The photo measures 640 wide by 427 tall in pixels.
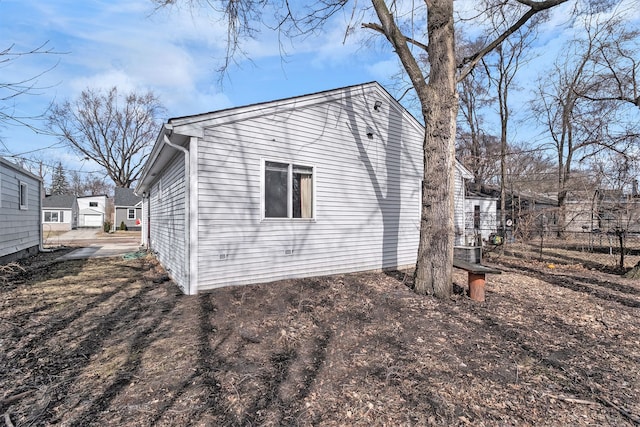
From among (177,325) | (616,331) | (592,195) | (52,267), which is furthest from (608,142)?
(52,267)

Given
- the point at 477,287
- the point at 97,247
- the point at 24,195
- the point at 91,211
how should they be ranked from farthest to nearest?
the point at 91,211, the point at 97,247, the point at 24,195, the point at 477,287

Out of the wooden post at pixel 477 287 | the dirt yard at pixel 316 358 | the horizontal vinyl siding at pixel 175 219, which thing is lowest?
the dirt yard at pixel 316 358

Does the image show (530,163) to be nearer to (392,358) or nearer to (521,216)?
(521,216)

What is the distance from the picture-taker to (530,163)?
22.1 meters

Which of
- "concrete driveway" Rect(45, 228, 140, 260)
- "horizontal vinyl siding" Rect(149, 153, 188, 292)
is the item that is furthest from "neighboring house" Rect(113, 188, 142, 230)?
"horizontal vinyl siding" Rect(149, 153, 188, 292)

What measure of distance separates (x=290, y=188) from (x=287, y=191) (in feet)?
0.31

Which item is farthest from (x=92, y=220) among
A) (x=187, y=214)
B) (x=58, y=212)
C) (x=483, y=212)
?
(x=187, y=214)

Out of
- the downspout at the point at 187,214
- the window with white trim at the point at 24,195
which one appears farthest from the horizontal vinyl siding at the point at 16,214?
the downspout at the point at 187,214

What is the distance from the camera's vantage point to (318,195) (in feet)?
24.6

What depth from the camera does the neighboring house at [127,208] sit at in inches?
1361

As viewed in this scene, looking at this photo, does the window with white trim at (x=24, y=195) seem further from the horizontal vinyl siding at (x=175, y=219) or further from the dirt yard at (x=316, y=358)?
the dirt yard at (x=316, y=358)

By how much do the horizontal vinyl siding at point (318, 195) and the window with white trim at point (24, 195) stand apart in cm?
928

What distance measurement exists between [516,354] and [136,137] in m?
37.8

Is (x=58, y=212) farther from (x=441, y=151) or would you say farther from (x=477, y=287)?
(x=477, y=287)
